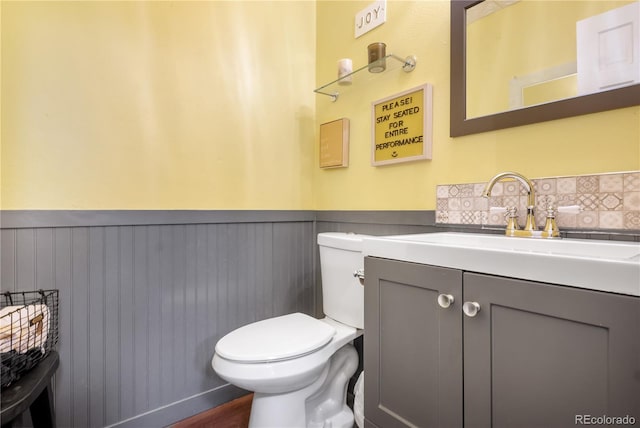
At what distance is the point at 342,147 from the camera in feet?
5.29

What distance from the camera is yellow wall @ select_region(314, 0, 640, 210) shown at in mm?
895

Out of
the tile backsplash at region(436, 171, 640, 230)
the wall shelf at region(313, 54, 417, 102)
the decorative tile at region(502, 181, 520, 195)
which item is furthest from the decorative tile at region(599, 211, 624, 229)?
the wall shelf at region(313, 54, 417, 102)

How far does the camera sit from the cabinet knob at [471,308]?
2.21 ft

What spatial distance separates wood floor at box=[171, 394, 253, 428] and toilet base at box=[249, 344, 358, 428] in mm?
265

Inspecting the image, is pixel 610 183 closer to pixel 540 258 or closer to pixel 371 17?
Result: pixel 540 258

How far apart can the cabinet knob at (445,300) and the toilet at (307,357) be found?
55 cm

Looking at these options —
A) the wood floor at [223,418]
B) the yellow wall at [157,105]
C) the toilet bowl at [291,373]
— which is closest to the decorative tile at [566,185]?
the toilet bowl at [291,373]

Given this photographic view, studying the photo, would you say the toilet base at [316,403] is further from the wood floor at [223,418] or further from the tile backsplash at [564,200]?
the tile backsplash at [564,200]

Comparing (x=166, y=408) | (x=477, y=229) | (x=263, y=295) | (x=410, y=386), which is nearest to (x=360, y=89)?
(x=477, y=229)

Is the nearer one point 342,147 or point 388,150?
point 388,150

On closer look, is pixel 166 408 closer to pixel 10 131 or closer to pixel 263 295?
pixel 263 295

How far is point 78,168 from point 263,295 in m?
0.96

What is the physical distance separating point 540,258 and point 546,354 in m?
0.18

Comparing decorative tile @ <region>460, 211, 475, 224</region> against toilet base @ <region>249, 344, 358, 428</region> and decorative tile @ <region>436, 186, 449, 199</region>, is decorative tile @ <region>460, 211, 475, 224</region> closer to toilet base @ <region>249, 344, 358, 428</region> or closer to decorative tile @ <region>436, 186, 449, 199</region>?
decorative tile @ <region>436, 186, 449, 199</region>
